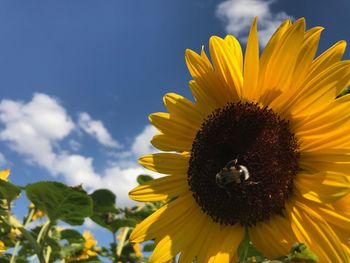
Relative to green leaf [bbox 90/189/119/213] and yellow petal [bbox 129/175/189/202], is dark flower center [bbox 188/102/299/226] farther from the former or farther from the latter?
green leaf [bbox 90/189/119/213]

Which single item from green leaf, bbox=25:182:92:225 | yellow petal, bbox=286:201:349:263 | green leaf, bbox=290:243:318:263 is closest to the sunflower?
yellow petal, bbox=286:201:349:263

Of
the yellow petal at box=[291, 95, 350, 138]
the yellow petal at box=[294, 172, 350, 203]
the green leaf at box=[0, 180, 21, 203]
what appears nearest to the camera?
the yellow petal at box=[294, 172, 350, 203]

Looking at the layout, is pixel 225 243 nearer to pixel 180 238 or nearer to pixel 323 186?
pixel 180 238

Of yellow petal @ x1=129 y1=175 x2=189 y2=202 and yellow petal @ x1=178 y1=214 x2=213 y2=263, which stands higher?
yellow petal @ x1=129 y1=175 x2=189 y2=202

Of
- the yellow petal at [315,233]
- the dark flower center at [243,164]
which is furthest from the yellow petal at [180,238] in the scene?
the yellow petal at [315,233]

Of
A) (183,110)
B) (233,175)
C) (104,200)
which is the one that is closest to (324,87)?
(233,175)

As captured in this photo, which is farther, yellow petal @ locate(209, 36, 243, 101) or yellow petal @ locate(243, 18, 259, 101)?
yellow petal @ locate(209, 36, 243, 101)

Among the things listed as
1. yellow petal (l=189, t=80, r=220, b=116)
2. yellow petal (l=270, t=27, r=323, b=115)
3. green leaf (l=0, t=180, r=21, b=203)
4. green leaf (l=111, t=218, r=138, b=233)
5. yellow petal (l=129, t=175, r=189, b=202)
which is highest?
green leaf (l=0, t=180, r=21, b=203)
